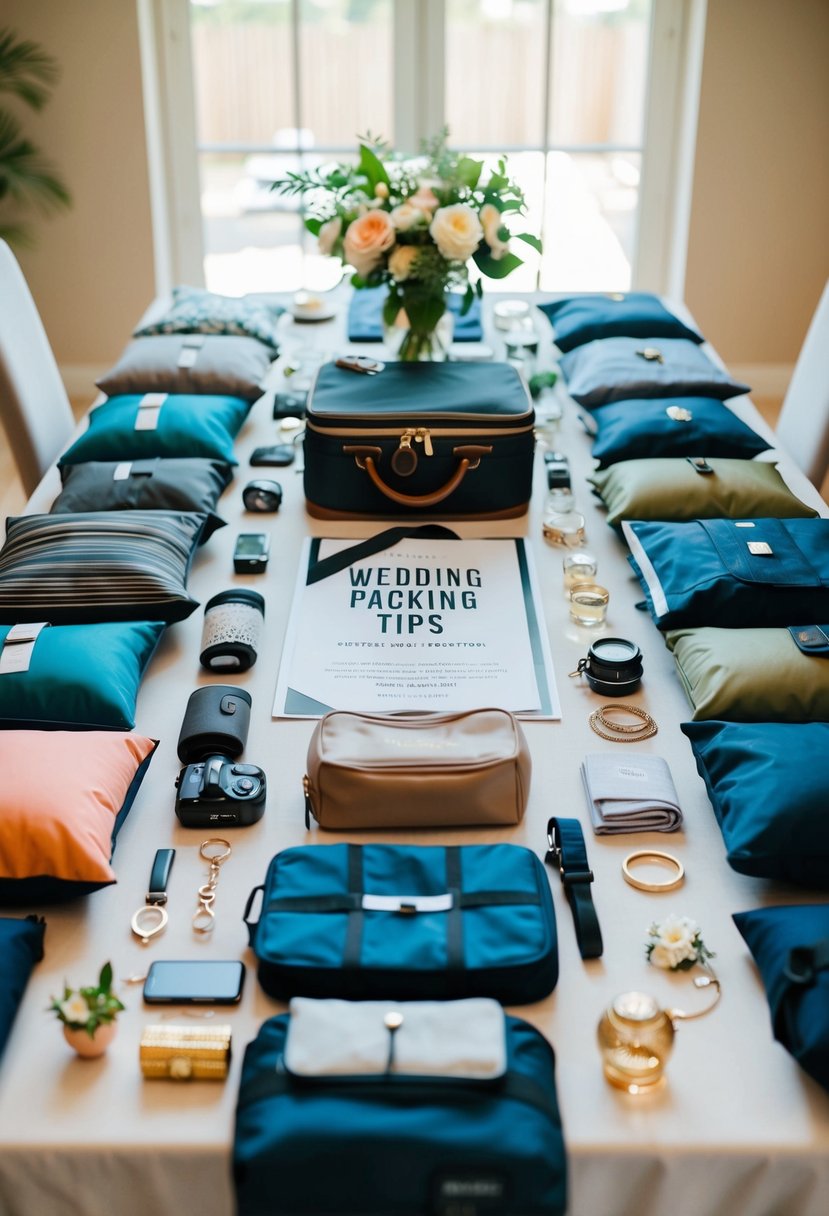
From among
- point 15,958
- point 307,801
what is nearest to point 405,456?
point 307,801

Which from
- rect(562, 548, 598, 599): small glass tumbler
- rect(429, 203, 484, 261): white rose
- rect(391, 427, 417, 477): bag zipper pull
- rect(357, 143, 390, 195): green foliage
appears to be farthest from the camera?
rect(357, 143, 390, 195): green foliage

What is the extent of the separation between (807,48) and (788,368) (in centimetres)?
→ 109

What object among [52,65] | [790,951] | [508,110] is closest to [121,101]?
[52,65]

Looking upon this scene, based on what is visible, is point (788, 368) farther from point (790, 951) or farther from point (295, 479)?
point (790, 951)

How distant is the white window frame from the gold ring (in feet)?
10.9

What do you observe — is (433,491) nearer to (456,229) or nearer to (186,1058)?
(456,229)

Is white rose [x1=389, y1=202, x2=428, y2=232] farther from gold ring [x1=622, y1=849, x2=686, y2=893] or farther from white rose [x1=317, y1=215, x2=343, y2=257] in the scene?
gold ring [x1=622, y1=849, x2=686, y2=893]

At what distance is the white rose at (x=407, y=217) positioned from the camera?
2383mm

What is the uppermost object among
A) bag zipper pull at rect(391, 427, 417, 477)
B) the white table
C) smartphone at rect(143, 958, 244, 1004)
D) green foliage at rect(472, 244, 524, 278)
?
green foliage at rect(472, 244, 524, 278)

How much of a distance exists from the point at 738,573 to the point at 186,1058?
112 centimetres

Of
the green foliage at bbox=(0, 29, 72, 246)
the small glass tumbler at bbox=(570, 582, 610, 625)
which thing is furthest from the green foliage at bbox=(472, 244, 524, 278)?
the green foliage at bbox=(0, 29, 72, 246)

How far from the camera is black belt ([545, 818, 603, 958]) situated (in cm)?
133

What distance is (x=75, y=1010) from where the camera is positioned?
117cm

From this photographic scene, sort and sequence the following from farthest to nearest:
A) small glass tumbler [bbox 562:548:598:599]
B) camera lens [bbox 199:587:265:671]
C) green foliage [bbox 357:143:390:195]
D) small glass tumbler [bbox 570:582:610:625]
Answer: green foliage [bbox 357:143:390:195] < small glass tumbler [bbox 562:548:598:599] < small glass tumbler [bbox 570:582:610:625] < camera lens [bbox 199:587:265:671]
